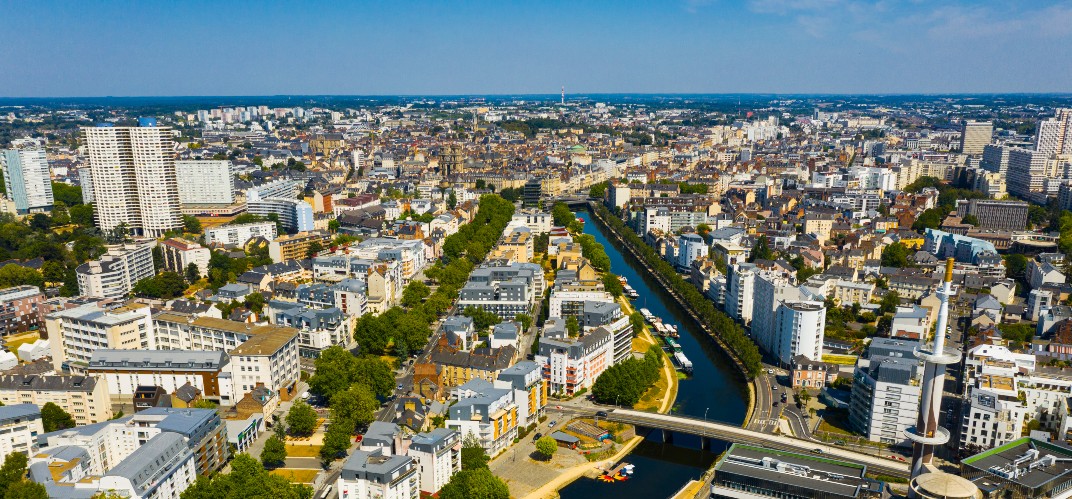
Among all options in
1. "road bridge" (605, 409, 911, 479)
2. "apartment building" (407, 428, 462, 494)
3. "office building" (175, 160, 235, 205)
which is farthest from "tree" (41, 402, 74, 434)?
"office building" (175, 160, 235, 205)

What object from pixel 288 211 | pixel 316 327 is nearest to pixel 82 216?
pixel 288 211

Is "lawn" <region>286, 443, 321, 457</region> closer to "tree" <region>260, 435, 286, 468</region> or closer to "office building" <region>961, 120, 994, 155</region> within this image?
"tree" <region>260, 435, 286, 468</region>

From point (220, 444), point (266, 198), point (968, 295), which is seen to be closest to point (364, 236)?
point (266, 198)

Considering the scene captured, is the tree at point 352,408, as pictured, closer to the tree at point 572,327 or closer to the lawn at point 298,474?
the lawn at point 298,474

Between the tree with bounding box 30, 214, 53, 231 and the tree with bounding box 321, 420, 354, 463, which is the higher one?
the tree with bounding box 30, 214, 53, 231

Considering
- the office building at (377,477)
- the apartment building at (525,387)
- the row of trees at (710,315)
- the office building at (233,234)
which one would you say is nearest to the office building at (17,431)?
the office building at (377,477)

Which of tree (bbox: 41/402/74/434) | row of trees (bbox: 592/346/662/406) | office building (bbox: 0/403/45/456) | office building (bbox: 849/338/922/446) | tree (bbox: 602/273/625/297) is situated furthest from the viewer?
tree (bbox: 602/273/625/297)
